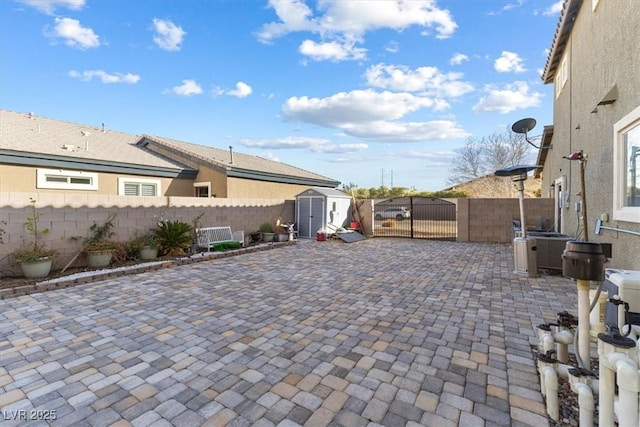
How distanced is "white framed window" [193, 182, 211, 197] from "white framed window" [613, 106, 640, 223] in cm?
1302

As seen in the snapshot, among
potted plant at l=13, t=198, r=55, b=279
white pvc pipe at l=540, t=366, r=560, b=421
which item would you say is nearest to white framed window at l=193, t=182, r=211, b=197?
potted plant at l=13, t=198, r=55, b=279

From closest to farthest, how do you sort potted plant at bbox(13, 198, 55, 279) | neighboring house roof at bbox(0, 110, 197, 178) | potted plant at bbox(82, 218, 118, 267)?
potted plant at bbox(13, 198, 55, 279) → potted plant at bbox(82, 218, 118, 267) → neighboring house roof at bbox(0, 110, 197, 178)

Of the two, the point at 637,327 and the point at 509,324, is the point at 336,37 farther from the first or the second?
the point at 637,327

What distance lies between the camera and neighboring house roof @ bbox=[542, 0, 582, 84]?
714cm

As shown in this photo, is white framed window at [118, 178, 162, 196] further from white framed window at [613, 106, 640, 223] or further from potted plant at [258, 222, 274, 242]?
white framed window at [613, 106, 640, 223]

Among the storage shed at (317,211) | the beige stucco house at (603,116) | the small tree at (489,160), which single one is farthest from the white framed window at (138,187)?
the small tree at (489,160)

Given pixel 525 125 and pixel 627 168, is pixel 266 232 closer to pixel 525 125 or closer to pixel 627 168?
pixel 525 125

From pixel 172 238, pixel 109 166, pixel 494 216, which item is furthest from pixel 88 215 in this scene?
pixel 494 216

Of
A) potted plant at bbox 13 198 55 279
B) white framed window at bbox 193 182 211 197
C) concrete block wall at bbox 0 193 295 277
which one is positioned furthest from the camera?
white framed window at bbox 193 182 211 197

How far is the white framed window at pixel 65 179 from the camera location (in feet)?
32.1

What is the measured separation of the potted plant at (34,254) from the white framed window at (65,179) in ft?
14.3

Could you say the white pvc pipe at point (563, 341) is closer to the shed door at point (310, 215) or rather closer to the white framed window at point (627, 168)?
the white framed window at point (627, 168)

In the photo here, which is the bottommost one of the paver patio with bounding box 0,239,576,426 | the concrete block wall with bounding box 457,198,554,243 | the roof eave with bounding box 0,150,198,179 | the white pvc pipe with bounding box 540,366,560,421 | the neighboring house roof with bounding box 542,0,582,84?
the paver patio with bounding box 0,239,576,426

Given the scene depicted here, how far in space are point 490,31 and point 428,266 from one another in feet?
25.8
